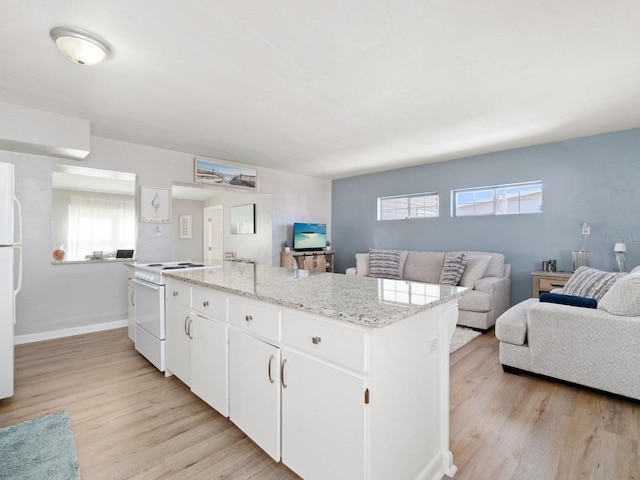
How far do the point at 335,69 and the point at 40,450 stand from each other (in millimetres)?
2983

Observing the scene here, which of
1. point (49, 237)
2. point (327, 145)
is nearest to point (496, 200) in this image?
point (327, 145)

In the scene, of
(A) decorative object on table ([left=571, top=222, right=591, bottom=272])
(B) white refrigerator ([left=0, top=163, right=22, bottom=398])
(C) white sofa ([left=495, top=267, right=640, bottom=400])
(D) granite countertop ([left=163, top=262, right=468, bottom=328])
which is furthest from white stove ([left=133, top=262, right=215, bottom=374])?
(A) decorative object on table ([left=571, top=222, right=591, bottom=272])

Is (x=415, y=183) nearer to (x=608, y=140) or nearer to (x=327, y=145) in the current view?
(x=327, y=145)

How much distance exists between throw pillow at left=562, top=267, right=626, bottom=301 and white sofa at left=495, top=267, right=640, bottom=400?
31mm

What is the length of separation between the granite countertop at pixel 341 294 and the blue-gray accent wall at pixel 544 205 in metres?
3.46

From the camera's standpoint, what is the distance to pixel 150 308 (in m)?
2.68

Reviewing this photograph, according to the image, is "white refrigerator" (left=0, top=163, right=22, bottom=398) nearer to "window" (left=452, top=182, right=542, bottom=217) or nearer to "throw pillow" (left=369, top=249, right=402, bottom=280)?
"throw pillow" (left=369, top=249, right=402, bottom=280)

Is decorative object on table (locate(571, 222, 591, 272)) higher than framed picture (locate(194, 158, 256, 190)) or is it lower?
lower

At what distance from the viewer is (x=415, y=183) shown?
18.3 feet

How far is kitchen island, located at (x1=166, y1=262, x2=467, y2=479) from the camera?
3.76 feet

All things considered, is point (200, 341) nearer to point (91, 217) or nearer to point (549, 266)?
point (549, 266)

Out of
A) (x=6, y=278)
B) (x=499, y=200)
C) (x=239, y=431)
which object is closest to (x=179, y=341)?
(x=239, y=431)

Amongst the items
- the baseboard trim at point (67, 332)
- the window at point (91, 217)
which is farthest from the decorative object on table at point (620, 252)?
the window at point (91, 217)

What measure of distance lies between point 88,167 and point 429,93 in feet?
13.1
